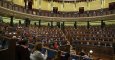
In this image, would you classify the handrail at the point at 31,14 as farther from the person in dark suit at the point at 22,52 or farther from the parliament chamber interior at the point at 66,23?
the person in dark suit at the point at 22,52

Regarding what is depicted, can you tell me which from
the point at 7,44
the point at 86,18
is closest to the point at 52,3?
the point at 86,18

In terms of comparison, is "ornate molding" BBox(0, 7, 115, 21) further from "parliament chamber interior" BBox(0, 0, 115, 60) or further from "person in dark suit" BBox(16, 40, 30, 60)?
"person in dark suit" BBox(16, 40, 30, 60)

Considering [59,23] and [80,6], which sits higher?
[80,6]

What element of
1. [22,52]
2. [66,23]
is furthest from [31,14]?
[22,52]

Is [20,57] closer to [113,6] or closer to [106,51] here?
[106,51]

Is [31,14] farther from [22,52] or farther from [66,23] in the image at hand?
[22,52]

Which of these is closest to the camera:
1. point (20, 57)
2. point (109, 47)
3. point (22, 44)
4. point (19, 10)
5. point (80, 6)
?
point (20, 57)

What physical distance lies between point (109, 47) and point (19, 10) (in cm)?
1500

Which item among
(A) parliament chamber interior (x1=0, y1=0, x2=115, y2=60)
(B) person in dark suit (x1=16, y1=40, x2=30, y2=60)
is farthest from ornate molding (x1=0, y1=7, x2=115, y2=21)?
(B) person in dark suit (x1=16, y1=40, x2=30, y2=60)

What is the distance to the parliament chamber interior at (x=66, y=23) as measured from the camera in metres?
15.2

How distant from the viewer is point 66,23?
117 ft

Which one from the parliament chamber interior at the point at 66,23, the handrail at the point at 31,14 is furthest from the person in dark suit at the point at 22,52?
the handrail at the point at 31,14

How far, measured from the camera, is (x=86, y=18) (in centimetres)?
3028

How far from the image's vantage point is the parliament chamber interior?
1525 centimetres
